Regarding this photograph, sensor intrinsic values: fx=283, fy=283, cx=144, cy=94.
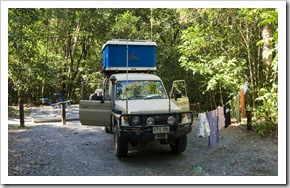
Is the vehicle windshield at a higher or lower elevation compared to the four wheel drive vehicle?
higher

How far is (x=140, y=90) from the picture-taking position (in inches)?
221

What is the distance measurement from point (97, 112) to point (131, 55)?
1.77 metres

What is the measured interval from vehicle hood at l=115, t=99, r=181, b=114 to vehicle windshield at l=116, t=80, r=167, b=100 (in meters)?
0.20

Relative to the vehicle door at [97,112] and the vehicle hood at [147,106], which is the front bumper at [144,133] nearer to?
the vehicle hood at [147,106]

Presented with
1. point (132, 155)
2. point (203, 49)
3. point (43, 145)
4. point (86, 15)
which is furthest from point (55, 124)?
point (86, 15)

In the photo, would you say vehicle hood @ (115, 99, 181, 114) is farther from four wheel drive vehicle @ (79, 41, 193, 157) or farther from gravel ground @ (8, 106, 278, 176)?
gravel ground @ (8, 106, 278, 176)

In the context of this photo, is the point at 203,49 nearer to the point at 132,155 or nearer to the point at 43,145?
the point at 132,155

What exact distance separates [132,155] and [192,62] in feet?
13.3

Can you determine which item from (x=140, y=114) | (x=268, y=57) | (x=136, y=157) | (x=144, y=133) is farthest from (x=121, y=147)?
(x=268, y=57)

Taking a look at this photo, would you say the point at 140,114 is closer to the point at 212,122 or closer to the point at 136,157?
the point at 136,157

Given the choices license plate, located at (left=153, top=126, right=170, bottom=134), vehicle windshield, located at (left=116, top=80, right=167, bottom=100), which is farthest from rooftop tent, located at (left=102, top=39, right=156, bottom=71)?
license plate, located at (left=153, top=126, right=170, bottom=134)

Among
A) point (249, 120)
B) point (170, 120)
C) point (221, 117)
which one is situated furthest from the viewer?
point (249, 120)

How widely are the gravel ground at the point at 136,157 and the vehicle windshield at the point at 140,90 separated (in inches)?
43.4

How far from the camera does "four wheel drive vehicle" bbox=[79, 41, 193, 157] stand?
4648 millimetres
